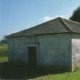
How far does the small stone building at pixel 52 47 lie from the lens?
1466cm

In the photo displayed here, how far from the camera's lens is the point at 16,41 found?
779 inches

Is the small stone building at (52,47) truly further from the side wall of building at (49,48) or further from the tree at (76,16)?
the tree at (76,16)

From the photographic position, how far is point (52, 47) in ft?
51.7

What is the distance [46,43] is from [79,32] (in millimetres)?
3013

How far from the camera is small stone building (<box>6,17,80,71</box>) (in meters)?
14.7

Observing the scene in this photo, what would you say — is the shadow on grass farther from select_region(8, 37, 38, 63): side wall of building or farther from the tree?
the tree

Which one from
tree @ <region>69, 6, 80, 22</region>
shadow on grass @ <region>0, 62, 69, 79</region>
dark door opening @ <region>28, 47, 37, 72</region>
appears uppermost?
tree @ <region>69, 6, 80, 22</region>

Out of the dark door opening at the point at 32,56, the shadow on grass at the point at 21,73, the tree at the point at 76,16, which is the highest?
the tree at the point at 76,16

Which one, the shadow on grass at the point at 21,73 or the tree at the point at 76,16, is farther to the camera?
the tree at the point at 76,16

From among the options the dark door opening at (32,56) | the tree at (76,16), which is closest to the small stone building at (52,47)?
the dark door opening at (32,56)

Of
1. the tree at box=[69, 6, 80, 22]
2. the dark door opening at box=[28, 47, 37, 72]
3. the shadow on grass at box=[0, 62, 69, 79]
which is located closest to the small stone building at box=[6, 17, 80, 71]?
the dark door opening at box=[28, 47, 37, 72]

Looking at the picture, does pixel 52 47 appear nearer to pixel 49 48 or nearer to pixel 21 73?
pixel 49 48

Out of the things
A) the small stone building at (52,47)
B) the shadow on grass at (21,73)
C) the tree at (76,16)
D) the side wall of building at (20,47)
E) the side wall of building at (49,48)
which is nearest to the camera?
the shadow on grass at (21,73)

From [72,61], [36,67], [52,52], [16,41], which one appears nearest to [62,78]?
[72,61]
